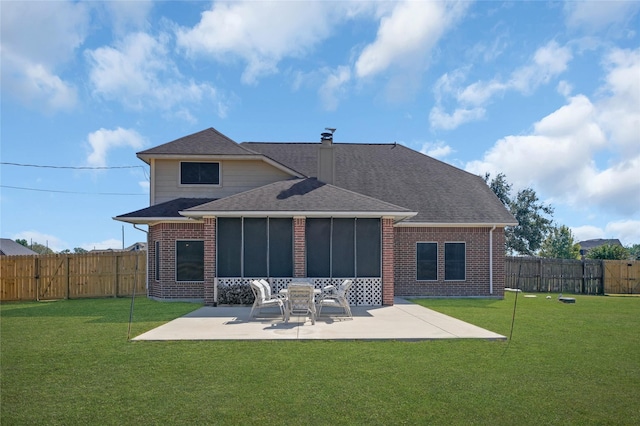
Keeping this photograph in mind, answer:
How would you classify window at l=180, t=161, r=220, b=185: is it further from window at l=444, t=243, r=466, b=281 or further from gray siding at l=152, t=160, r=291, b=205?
window at l=444, t=243, r=466, b=281

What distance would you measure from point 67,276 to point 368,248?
12.2 metres

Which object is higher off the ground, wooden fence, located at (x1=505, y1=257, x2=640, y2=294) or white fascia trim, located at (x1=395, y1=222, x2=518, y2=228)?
white fascia trim, located at (x1=395, y1=222, x2=518, y2=228)

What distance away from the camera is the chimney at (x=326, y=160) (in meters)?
17.2

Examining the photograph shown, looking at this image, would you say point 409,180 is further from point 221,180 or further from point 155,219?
point 155,219

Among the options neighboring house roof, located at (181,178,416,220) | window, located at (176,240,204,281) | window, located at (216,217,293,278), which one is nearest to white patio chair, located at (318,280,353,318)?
window, located at (216,217,293,278)

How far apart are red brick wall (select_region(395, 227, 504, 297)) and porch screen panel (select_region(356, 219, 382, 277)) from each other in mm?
3723

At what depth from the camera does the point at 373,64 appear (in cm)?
1577

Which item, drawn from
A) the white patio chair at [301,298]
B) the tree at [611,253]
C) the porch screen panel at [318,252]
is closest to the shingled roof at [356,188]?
the porch screen panel at [318,252]

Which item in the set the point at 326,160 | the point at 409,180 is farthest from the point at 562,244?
the point at 326,160

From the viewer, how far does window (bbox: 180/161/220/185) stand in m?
18.0

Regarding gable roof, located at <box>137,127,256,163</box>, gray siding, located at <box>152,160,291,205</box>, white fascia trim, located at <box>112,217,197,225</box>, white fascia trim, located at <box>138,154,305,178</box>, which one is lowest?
white fascia trim, located at <box>112,217,197,225</box>

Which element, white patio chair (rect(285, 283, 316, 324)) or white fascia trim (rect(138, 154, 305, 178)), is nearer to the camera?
white patio chair (rect(285, 283, 316, 324))

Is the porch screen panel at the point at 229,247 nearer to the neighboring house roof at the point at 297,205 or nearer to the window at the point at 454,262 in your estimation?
the neighboring house roof at the point at 297,205

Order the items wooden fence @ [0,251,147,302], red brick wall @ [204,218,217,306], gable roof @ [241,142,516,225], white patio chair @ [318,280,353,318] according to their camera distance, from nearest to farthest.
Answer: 1. white patio chair @ [318,280,353,318]
2. red brick wall @ [204,218,217,306]
3. wooden fence @ [0,251,147,302]
4. gable roof @ [241,142,516,225]
